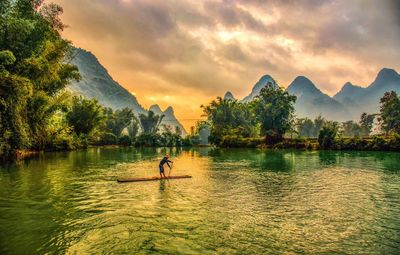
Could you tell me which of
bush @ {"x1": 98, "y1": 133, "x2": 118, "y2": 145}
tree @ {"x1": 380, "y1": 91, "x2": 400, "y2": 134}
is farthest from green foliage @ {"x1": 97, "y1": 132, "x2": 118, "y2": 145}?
tree @ {"x1": 380, "y1": 91, "x2": 400, "y2": 134}

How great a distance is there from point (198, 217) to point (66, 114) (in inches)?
2762

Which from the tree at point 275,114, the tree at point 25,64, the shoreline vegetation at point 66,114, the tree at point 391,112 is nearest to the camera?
the tree at point 25,64

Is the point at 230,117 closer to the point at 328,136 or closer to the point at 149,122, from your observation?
the point at 328,136

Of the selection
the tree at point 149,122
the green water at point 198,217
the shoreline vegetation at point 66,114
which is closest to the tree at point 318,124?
the shoreline vegetation at point 66,114

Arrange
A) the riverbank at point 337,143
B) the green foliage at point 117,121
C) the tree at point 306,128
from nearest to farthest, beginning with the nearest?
the riverbank at point 337,143 < the green foliage at point 117,121 < the tree at point 306,128

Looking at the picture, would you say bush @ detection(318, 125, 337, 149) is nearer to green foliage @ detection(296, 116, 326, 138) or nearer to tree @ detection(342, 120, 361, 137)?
tree @ detection(342, 120, 361, 137)

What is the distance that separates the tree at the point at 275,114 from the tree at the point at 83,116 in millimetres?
43388

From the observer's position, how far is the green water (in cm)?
1006

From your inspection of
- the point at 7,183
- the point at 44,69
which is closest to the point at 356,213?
the point at 7,183

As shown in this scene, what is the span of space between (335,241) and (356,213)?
14.7 feet

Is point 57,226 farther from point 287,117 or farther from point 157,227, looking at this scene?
point 287,117

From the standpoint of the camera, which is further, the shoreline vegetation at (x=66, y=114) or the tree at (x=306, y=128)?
the tree at (x=306, y=128)

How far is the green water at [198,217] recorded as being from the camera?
10.1 m

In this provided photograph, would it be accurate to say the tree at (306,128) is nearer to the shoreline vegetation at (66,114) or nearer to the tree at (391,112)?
the shoreline vegetation at (66,114)
